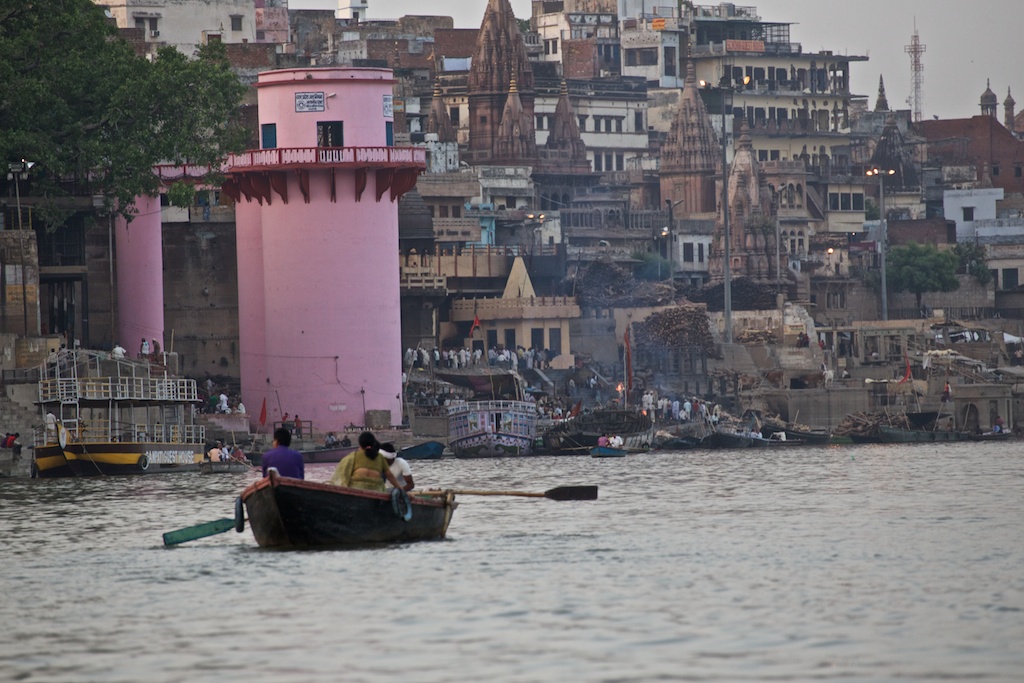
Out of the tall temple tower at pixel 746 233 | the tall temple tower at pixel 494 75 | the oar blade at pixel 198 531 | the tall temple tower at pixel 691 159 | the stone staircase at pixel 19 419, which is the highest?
the tall temple tower at pixel 494 75

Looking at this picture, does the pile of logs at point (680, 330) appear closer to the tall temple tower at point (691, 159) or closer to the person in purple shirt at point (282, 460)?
the tall temple tower at point (691, 159)

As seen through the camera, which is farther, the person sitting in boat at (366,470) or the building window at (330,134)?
the building window at (330,134)

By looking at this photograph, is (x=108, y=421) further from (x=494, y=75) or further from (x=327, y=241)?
(x=494, y=75)

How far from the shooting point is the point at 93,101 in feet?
224

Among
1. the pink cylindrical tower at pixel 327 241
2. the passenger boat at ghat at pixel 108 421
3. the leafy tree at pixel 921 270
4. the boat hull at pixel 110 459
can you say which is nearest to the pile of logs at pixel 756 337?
the leafy tree at pixel 921 270

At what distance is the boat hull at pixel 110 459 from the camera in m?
56.3

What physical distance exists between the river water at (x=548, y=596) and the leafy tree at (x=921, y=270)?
71191 millimetres

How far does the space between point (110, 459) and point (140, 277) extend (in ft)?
64.2

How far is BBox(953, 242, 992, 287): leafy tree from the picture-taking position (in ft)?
397

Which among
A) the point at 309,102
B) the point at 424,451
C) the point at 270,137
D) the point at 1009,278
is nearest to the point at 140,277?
the point at 270,137

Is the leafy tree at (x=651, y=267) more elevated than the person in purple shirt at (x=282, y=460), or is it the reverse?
the leafy tree at (x=651, y=267)

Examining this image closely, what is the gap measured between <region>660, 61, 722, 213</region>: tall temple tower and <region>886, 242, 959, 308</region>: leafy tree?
56.3ft

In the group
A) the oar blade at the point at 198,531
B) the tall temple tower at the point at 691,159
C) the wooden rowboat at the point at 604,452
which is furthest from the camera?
the tall temple tower at the point at 691,159

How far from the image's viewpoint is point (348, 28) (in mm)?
134875
